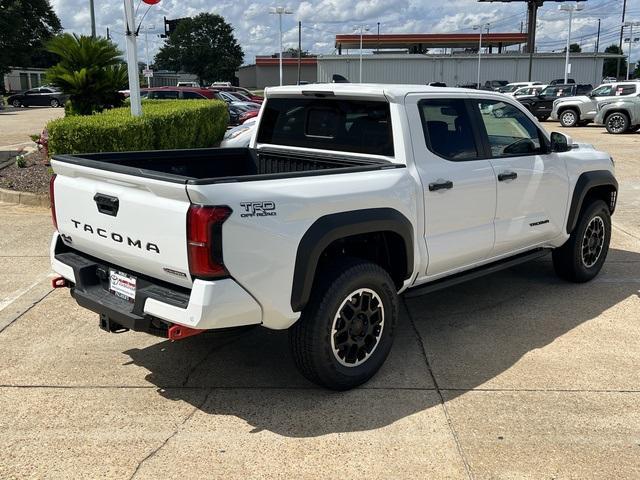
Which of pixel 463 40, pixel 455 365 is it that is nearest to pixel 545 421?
pixel 455 365

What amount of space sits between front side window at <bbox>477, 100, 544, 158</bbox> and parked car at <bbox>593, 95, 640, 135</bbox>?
19.7m

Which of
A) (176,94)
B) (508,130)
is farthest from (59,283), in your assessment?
(176,94)

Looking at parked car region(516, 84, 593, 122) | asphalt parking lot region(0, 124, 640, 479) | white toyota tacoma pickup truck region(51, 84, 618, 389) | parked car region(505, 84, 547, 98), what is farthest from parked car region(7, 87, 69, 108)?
white toyota tacoma pickup truck region(51, 84, 618, 389)

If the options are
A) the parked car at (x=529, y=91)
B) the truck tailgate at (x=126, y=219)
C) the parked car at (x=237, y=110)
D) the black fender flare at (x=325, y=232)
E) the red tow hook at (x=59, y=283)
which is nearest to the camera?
the truck tailgate at (x=126, y=219)

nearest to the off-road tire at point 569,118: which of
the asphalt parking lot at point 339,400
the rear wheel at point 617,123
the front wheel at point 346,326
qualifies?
the rear wheel at point 617,123

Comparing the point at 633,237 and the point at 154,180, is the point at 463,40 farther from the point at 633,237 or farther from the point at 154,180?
the point at 154,180

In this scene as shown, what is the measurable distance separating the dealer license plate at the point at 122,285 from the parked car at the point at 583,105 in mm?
24222

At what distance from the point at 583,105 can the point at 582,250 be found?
2222 cm

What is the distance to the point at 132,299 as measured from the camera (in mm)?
3793

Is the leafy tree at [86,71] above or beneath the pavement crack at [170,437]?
above

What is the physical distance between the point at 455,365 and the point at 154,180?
2392mm

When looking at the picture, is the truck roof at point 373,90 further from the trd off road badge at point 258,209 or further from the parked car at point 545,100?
the parked car at point 545,100

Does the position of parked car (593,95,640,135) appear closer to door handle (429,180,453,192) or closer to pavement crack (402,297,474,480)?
pavement crack (402,297,474,480)

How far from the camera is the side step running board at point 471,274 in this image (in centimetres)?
462
